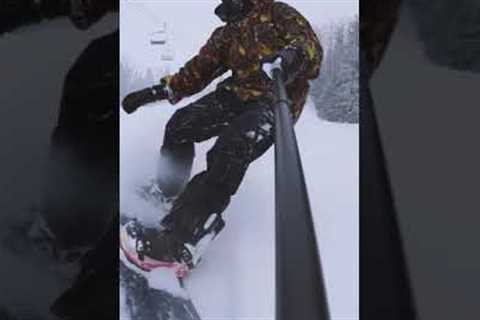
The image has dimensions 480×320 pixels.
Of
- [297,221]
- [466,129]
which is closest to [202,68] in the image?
[297,221]

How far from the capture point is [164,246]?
1877mm

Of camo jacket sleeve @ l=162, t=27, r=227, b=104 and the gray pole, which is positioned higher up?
camo jacket sleeve @ l=162, t=27, r=227, b=104

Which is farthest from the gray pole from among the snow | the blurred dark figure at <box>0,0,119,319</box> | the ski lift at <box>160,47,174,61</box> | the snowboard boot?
the blurred dark figure at <box>0,0,119,319</box>

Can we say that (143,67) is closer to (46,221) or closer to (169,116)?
(169,116)

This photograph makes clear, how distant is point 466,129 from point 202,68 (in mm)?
649

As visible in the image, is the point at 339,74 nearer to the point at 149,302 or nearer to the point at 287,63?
the point at 287,63

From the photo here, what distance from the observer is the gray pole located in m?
1.78

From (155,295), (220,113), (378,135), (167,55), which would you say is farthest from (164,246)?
(378,135)

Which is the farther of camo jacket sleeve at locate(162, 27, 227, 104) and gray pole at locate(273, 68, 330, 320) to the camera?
camo jacket sleeve at locate(162, 27, 227, 104)

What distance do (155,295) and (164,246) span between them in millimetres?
121

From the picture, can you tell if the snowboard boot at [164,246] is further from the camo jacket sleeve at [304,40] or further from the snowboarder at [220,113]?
the camo jacket sleeve at [304,40]

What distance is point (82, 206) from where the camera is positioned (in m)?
1.90

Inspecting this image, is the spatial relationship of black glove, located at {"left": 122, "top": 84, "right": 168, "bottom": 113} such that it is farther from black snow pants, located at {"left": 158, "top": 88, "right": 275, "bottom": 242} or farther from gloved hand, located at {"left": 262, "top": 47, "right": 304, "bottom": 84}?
gloved hand, located at {"left": 262, "top": 47, "right": 304, "bottom": 84}

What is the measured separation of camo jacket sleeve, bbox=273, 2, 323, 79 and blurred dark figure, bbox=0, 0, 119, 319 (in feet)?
1.38
